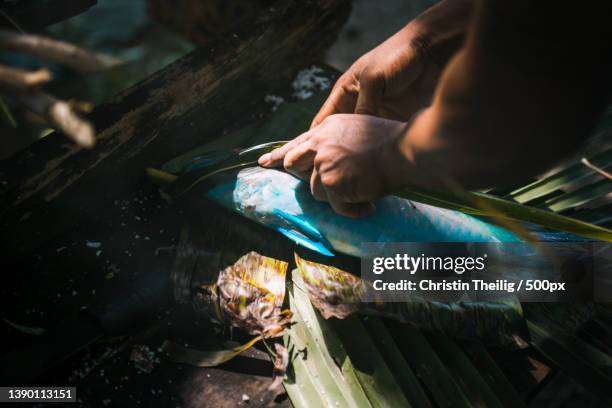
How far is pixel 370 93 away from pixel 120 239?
851mm

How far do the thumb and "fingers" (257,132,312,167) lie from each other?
170mm

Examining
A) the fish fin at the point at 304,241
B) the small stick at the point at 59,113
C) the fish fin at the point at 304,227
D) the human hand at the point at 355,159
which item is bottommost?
the fish fin at the point at 304,241

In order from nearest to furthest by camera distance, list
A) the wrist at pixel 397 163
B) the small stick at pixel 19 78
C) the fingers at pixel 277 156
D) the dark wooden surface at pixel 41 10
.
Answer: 1. the small stick at pixel 19 78
2. the wrist at pixel 397 163
3. the fingers at pixel 277 156
4. the dark wooden surface at pixel 41 10

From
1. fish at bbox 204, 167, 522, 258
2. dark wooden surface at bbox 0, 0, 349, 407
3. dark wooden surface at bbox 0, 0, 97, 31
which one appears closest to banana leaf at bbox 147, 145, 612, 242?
fish at bbox 204, 167, 522, 258

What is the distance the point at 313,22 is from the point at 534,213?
3.74ft

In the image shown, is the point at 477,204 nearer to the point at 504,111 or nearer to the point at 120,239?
the point at 504,111

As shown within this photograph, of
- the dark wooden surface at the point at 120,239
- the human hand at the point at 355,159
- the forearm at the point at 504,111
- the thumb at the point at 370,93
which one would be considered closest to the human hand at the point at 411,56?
the thumb at the point at 370,93

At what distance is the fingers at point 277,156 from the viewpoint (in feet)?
4.30

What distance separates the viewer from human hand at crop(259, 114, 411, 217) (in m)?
1.01

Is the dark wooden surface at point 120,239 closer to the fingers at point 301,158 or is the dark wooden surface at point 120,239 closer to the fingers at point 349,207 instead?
the fingers at point 301,158

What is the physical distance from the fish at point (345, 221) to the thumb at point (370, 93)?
23 cm

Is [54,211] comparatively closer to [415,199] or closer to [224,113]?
[224,113]

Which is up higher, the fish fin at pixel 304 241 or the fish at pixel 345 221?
the fish at pixel 345 221

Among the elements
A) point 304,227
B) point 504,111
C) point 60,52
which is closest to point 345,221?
point 304,227
